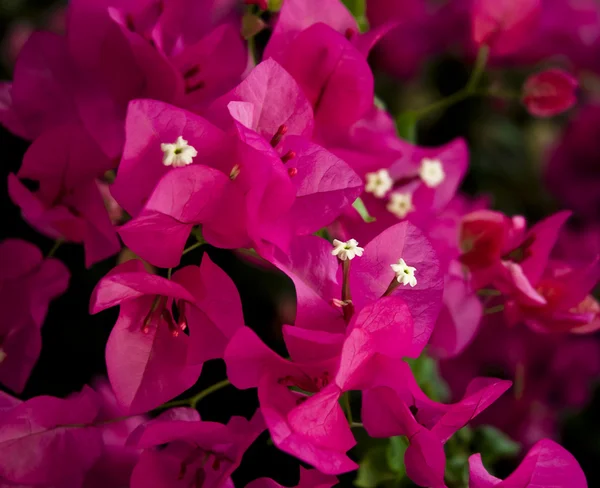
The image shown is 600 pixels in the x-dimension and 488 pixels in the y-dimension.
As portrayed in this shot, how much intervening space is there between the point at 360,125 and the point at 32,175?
0.96 feet

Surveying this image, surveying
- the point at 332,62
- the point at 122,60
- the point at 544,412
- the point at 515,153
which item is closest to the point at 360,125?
the point at 332,62

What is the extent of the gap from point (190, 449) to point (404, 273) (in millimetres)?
212

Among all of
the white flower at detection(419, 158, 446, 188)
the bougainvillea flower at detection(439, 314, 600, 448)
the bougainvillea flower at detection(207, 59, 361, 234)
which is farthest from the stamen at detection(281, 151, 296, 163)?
the bougainvillea flower at detection(439, 314, 600, 448)

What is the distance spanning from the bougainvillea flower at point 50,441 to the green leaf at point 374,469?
0.23 metres

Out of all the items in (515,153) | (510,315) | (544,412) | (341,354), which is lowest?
(544,412)

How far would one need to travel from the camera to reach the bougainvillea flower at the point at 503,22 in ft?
2.44

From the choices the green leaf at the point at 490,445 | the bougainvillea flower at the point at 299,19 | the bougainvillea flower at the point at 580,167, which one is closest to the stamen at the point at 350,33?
the bougainvillea flower at the point at 299,19

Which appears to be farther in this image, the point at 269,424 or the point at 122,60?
the point at 122,60

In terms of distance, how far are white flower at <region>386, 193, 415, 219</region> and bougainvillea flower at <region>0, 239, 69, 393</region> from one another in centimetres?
30

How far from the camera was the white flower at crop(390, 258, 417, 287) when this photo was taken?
0.51m

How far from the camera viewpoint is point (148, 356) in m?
0.54

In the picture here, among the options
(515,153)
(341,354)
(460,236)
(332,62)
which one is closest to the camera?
(341,354)

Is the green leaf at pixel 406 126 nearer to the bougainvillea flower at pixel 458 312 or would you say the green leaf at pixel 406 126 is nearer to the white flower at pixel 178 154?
the bougainvillea flower at pixel 458 312

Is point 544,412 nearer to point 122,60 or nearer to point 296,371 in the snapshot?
point 296,371
